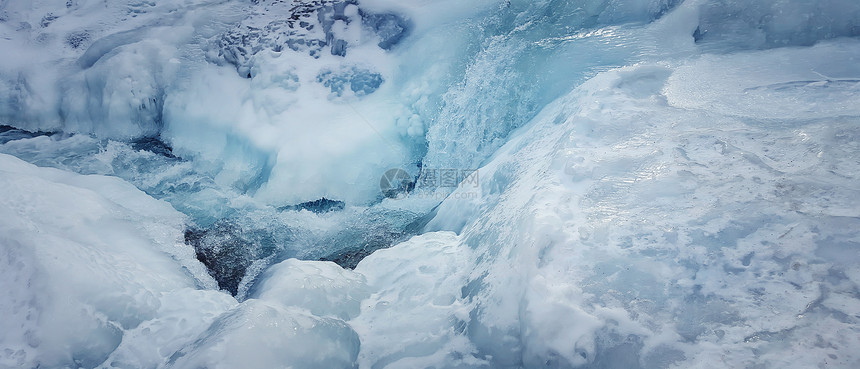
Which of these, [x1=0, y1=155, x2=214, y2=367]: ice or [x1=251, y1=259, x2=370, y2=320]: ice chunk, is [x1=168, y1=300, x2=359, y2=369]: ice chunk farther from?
[x1=0, y1=155, x2=214, y2=367]: ice

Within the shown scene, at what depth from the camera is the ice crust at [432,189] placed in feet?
7.36

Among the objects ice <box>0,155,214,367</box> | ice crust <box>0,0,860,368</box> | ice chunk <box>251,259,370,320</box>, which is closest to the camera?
ice crust <box>0,0,860,368</box>

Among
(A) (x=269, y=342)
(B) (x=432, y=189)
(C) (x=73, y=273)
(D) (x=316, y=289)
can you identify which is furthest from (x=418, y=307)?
(B) (x=432, y=189)

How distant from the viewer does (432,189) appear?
204 inches

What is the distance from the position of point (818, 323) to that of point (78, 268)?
3.85 m

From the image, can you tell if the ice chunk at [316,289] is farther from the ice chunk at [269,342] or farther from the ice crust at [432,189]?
the ice chunk at [269,342]

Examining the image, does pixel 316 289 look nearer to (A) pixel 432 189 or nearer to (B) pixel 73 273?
(B) pixel 73 273

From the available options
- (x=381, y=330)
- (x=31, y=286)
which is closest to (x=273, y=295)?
(x=381, y=330)

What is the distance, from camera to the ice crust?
7.36ft

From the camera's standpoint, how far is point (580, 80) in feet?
14.8

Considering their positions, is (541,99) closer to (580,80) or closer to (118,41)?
(580,80)

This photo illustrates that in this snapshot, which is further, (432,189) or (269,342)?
(432,189)

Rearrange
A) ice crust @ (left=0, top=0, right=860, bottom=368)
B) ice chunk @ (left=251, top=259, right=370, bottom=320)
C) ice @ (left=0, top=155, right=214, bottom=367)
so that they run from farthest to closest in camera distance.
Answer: ice chunk @ (left=251, top=259, right=370, bottom=320) → ice @ (left=0, top=155, right=214, bottom=367) → ice crust @ (left=0, top=0, right=860, bottom=368)

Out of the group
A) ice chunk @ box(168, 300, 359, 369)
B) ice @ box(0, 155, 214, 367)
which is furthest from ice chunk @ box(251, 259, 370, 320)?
ice @ box(0, 155, 214, 367)
